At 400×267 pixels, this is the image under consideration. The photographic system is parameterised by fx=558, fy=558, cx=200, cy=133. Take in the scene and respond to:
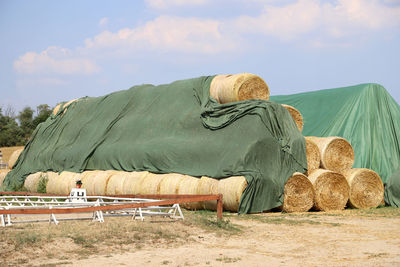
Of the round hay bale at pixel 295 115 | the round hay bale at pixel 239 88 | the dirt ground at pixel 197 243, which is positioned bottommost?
the dirt ground at pixel 197 243

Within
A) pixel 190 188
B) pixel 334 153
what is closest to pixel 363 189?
pixel 334 153

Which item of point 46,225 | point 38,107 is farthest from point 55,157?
point 38,107

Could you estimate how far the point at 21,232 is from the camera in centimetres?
925

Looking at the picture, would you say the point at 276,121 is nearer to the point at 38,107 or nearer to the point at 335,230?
the point at 335,230

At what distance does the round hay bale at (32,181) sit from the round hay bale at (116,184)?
208 inches

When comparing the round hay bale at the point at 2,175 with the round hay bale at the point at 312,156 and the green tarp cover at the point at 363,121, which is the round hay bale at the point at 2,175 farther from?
the round hay bale at the point at 312,156

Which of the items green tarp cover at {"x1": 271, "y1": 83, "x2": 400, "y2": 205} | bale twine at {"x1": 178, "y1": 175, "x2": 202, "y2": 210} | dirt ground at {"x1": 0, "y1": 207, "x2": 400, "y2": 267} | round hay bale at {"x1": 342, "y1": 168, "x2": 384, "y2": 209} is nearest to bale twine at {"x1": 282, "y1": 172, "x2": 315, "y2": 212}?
round hay bale at {"x1": 342, "y1": 168, "x2": 384, "y2": 209}

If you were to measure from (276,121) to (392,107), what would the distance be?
8562 mm

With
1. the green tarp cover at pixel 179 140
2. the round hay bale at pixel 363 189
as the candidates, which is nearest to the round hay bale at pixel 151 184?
the green tarp cover at pixel 179 140

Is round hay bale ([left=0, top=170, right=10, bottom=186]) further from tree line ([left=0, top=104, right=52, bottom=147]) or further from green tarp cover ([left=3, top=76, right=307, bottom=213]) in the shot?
tree line ([left=0, top=104, right=52, bottom=147])

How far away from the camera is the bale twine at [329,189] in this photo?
52.9 ft

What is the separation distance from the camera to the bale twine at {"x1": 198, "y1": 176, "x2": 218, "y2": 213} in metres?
15.3

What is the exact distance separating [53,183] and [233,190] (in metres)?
9.45

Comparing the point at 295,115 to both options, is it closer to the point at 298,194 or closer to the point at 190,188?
the point at 298,194
